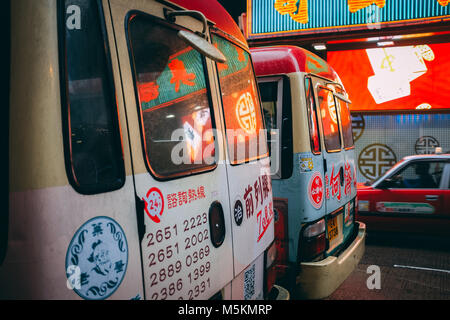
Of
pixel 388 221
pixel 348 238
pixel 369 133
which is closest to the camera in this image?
pixel 348 238

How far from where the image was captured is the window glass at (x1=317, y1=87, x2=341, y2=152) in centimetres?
443

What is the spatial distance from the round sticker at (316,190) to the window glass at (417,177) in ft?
10.1

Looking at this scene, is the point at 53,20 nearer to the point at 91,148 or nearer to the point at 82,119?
the point at 82,119

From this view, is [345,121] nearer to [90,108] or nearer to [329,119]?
[329,119]

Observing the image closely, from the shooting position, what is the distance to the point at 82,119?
1.55 meters

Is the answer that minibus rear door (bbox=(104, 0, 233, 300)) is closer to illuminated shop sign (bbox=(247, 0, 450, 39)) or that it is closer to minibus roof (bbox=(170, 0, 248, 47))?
minibus roof (bbox=(170, 0, 248, 47))

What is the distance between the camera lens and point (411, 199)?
639 centimetres

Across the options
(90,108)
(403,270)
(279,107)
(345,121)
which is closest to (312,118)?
(279,107)

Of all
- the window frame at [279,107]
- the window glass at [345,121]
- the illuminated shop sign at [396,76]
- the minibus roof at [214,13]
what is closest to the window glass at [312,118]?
the window frame at [279,107]

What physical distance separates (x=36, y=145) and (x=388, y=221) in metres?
6.22

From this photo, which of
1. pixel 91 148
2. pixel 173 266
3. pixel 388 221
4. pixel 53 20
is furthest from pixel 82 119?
pixel 388 221

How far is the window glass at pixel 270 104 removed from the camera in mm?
4168

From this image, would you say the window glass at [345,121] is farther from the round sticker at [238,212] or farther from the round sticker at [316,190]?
the round sticker at [238,212]

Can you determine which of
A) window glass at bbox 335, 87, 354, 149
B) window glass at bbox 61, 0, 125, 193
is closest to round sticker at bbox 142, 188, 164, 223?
window glass at bbox 61, 0, 125, 193
